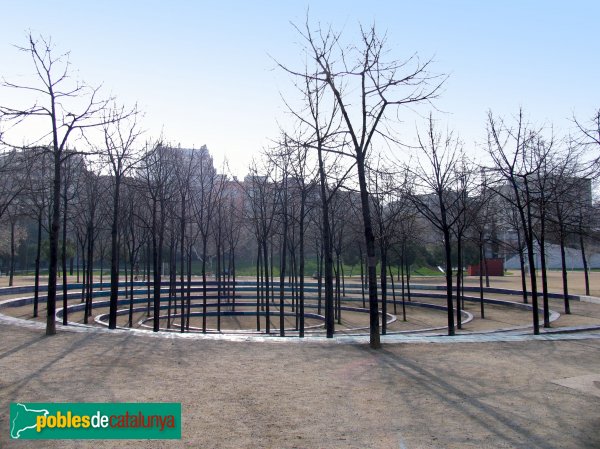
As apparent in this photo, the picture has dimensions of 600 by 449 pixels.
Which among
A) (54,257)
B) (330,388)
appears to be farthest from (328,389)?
(54,257)

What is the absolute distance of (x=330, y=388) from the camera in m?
6.78

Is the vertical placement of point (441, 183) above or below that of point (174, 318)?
above

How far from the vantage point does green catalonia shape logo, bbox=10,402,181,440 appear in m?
5.00

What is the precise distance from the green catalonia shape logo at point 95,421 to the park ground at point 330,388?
144mm

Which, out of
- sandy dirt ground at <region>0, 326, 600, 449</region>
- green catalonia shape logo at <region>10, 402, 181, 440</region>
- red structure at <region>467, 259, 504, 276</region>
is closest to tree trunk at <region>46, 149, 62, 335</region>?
sandy dirt ground at <region>0, 326, 600, 449</region>

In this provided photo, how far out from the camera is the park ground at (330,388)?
16.3 ft

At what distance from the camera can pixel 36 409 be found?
221 inches

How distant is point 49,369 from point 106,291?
21204 mm

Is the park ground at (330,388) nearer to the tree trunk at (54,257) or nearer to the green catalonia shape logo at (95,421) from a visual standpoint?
the green catalonia shape logo at (95,421)

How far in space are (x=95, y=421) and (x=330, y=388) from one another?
304 centimetres

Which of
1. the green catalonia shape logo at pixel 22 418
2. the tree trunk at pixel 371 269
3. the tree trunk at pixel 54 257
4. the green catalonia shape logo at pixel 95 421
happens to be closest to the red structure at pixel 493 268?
the tree trunk at pixel 371 269

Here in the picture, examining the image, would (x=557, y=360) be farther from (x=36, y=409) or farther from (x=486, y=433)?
(x=36, y=409)

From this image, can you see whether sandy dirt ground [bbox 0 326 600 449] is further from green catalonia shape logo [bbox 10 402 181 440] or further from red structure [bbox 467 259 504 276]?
red structure [bbox 467 259 504 276]

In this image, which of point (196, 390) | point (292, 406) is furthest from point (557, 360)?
point (196, 390)
